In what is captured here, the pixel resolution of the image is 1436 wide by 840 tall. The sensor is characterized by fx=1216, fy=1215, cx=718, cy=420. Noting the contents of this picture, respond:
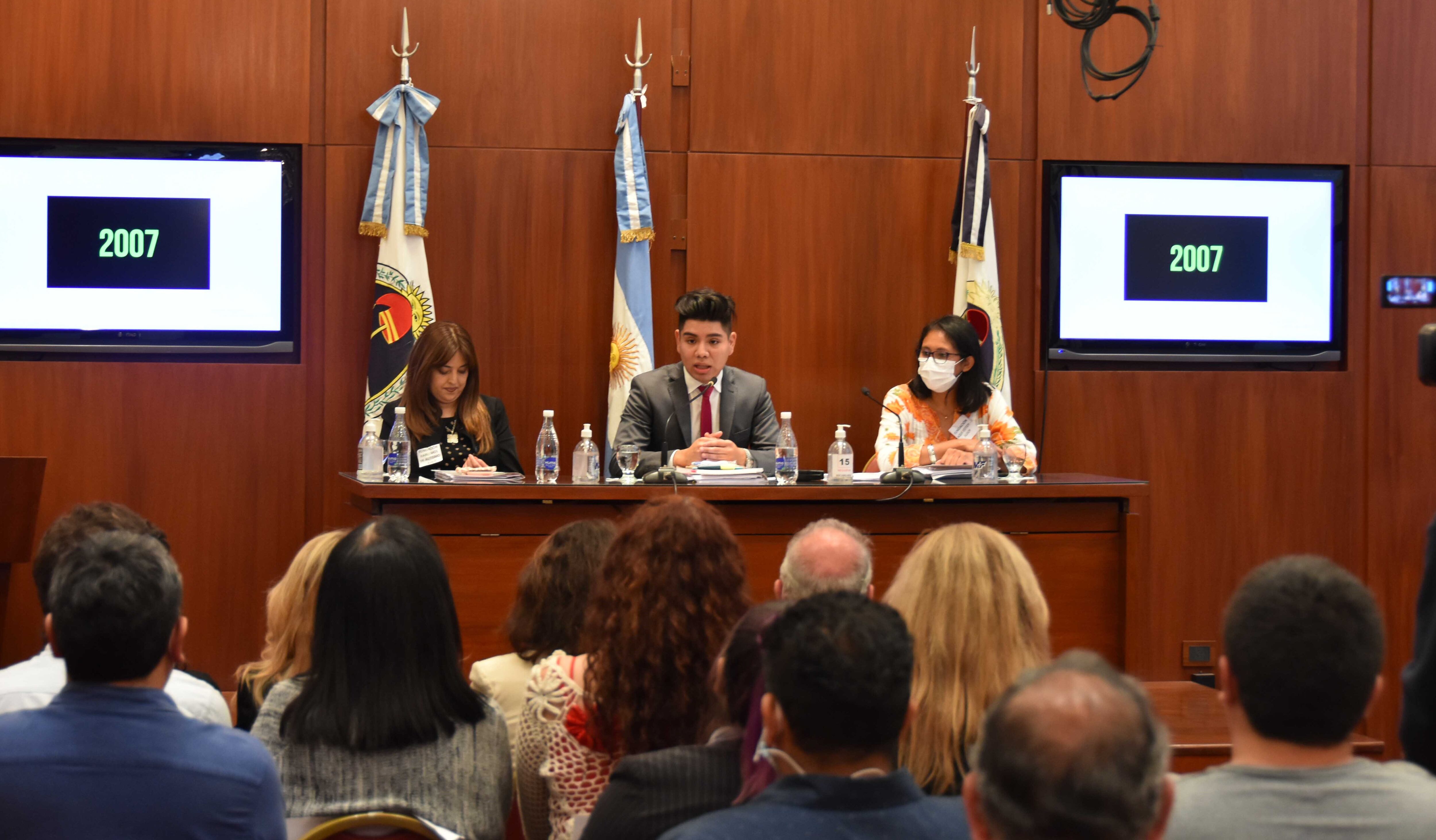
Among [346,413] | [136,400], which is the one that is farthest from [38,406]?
[346,413]

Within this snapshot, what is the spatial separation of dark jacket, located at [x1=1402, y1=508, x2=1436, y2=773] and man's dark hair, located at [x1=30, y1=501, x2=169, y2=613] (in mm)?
2380

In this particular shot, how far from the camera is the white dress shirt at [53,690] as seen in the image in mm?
2203

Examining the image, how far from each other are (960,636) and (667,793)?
0.58m

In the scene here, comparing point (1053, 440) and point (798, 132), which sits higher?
point (798, 132)

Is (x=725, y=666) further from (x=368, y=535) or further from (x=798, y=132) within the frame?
(x=798, y=132)

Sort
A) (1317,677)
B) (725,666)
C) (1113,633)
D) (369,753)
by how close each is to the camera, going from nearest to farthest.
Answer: (1317,677) < (725,666) < (369,753) < (1113,633)

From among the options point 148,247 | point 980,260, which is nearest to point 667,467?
point 980,260

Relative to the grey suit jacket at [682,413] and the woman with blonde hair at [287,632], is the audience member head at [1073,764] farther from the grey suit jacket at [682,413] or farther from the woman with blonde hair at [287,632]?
the grey suit jacket at [682,413]

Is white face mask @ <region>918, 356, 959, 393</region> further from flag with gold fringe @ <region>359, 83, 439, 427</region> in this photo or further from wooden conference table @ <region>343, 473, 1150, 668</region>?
flag with gold fringe @ <region>359, 83, 439, 427</region>

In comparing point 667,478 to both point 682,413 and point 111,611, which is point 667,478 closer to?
point 682,413

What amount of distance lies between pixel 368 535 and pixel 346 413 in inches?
144

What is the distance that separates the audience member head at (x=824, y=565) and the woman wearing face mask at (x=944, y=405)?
2.40 meters

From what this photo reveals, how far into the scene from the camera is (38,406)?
209 inches

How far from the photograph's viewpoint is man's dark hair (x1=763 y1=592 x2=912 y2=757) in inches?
54.0
